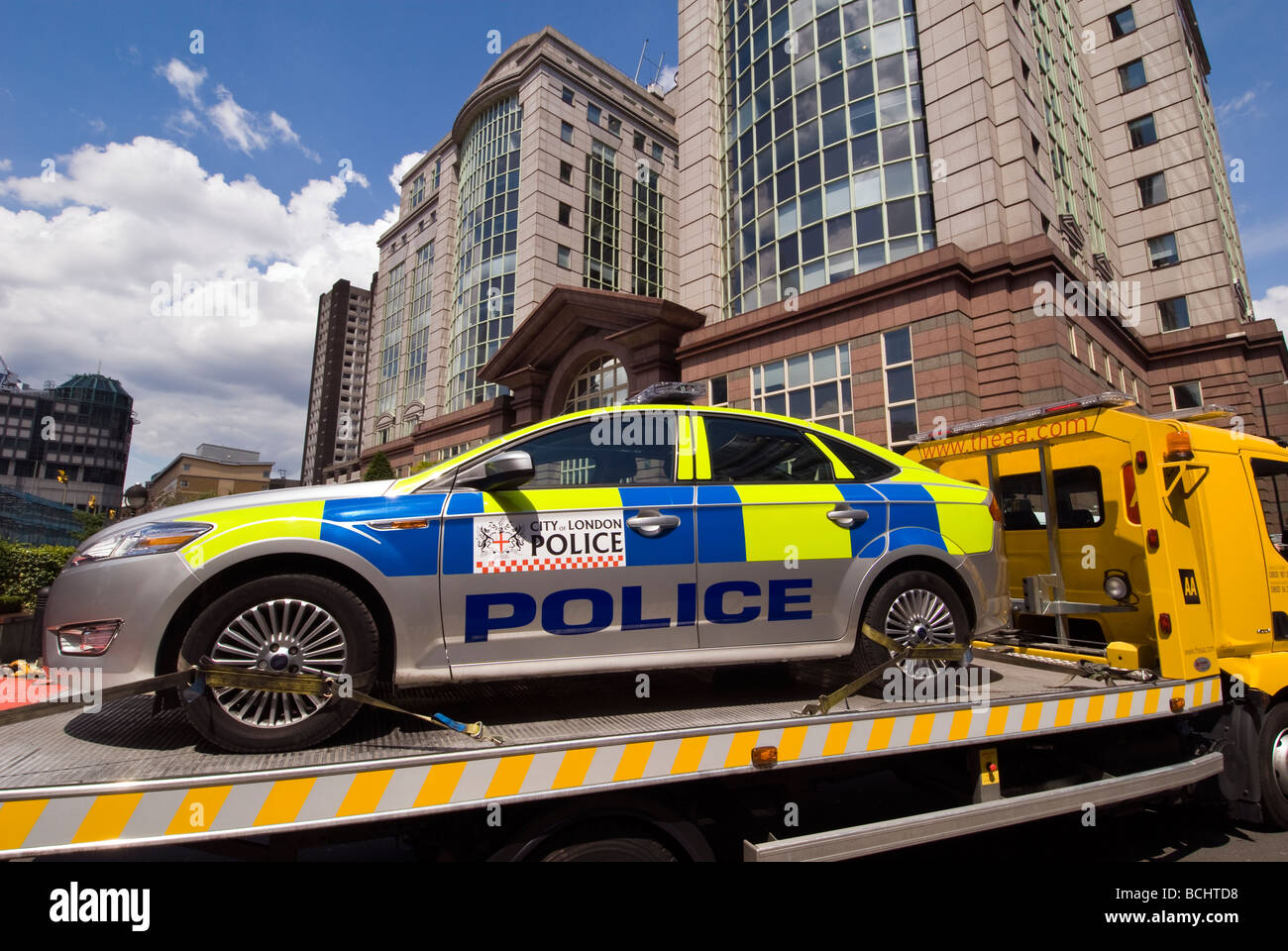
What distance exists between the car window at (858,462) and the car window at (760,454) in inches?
4.5

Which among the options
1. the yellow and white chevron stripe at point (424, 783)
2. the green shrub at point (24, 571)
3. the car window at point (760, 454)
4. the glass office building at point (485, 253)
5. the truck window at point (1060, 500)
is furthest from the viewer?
the glass office building at point (485, 253)

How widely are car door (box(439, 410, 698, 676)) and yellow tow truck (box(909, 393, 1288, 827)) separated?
10.2 ft

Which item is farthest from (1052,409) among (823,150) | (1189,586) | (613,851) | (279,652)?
(823,150)

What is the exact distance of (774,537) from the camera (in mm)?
3293

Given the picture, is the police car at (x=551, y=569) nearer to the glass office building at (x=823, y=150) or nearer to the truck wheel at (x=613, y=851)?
the truck wheel at (x=613, y=851)

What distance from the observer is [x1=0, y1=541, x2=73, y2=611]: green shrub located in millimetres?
10047

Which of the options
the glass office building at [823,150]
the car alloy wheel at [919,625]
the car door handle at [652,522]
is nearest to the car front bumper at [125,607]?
the car door handle at [652,522]

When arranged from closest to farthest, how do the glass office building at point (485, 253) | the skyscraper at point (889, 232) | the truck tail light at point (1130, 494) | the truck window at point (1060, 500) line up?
1. the truck tail light at point (1130, 494)
2. the truck window at point (1060, 500)
3. the skyscraper at point (889, 232)
4. the glass office building at point (485, 253)

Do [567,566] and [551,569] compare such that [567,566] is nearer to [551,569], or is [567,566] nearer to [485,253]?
[551,569]

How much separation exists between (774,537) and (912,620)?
995 millimetres

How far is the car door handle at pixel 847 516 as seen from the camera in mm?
3475

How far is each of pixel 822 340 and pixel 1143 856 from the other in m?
15.8

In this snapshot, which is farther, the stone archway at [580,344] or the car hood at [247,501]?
the stone archway at [580,344]
